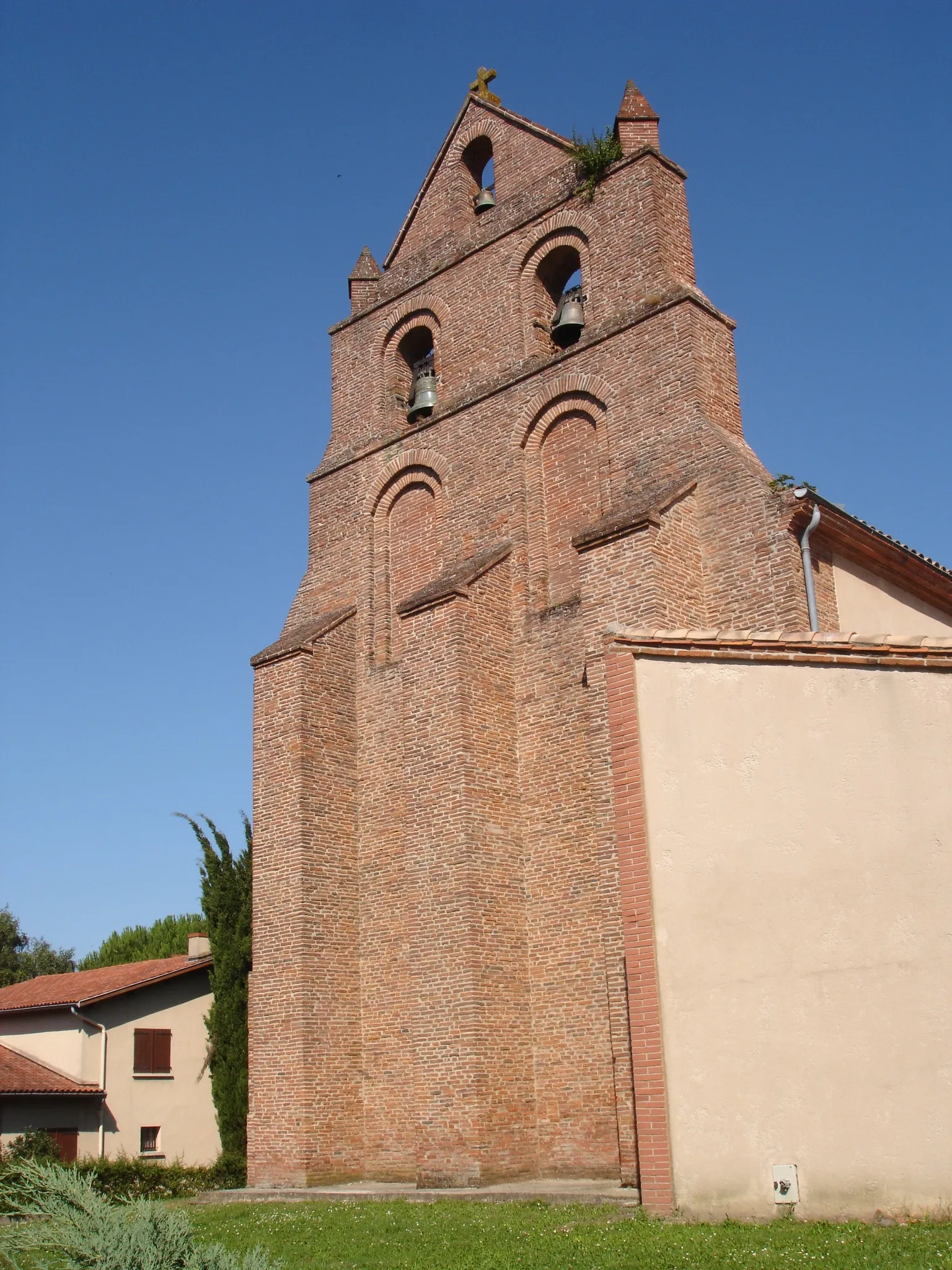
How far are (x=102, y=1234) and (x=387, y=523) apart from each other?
13337 mm

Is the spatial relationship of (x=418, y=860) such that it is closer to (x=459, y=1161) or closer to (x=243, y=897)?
(x=459, y=1161)

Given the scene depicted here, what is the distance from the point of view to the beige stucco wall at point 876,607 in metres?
14.1

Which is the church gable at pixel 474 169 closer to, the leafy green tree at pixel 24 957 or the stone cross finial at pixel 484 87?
the stone cross finial at pixel 484 87

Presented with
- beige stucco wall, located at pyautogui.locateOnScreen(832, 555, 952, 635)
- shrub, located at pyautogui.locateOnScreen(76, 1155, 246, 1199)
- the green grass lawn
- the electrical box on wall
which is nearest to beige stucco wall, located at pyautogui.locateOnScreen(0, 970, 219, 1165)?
shrub, located at pyautogui.locateOnScreen(76, 1155, 246, 1199)

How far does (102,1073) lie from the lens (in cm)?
2025

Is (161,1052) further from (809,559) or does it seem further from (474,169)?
(474,169)

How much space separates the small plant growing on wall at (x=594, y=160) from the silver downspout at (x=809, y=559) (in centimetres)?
647

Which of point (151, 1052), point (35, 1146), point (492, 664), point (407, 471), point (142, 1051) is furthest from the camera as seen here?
point (151, 1052)

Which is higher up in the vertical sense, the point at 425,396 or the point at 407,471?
the point at 425,396

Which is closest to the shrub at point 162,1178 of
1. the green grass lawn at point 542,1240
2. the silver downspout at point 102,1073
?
the silver downspout at point 102,1073

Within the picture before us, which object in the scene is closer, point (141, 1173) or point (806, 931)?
point (806, 931)

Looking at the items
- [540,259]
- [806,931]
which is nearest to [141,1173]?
[806,931]

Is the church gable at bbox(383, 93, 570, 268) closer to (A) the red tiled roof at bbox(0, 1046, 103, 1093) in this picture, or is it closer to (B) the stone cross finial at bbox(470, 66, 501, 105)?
(B) the stone cross finial at bbox(470, 66, 501, 105)

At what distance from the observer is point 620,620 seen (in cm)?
1308
